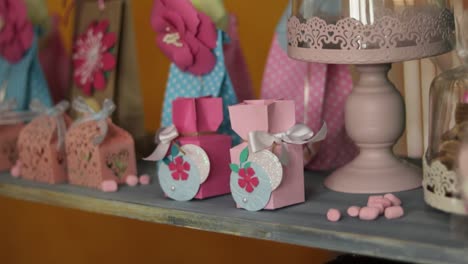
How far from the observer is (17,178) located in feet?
3.91

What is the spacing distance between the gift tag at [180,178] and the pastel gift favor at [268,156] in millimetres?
67

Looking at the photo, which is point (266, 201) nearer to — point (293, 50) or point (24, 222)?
point (293, 50)

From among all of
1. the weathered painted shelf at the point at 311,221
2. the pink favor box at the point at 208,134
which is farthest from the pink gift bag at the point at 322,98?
the pink favor box at the point at 208,134

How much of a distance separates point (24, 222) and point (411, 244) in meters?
1.11

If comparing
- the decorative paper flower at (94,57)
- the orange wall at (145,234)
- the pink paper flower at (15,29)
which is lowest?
the orange wall at (145,234)

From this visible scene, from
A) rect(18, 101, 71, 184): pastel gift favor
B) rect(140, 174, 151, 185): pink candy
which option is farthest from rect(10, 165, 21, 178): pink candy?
rect(140, 174, 151, 185): pink candy

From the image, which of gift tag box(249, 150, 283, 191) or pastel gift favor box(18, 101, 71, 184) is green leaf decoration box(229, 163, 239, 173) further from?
pastel gift favor box(18, 101, 71, 184)

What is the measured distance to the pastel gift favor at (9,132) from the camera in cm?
124

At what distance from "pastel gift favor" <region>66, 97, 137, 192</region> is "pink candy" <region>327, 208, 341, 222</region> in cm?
35

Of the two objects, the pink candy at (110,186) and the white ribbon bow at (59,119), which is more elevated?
the white ribbon bow at (59,119)

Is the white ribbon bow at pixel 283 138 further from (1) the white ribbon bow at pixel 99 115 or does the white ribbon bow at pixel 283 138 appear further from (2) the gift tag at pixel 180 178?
(1) the white ribbon bow at pixel 99 115

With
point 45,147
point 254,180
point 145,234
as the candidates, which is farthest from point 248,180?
point 145,234

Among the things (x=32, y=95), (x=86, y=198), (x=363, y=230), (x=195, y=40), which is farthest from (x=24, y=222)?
(x=363, y=230)

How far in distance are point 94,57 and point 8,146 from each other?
0.20m
